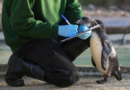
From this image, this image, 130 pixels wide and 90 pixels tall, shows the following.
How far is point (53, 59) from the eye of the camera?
2.49 meters

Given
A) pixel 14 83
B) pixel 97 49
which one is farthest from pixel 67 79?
pixel 14 83

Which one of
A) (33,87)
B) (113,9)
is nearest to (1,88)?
(33,87)

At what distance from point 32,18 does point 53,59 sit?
1.18ft

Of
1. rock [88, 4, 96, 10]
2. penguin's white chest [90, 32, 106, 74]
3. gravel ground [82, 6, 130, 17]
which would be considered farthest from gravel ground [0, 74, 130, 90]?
rock [88, 4, 96, 10]

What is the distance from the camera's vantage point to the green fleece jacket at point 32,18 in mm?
2385

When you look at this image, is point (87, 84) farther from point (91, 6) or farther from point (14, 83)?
point (91, 6)

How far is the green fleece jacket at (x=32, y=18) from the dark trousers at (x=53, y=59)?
0.07 m

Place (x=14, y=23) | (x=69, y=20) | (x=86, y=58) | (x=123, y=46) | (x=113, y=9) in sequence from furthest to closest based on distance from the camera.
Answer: (x=113, y=9) < (x=123, y=46) < (x=86, y=58) < (x=69, y=20) < (x=14, y=23)

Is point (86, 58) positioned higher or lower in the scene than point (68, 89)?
lower

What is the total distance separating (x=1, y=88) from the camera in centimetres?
254

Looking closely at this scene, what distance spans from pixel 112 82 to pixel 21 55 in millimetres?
799

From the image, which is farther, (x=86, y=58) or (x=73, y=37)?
(x=86, y=58)

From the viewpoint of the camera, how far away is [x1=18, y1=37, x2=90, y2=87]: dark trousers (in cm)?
246

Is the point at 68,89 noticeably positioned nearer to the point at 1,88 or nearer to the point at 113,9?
the point at 1,88
